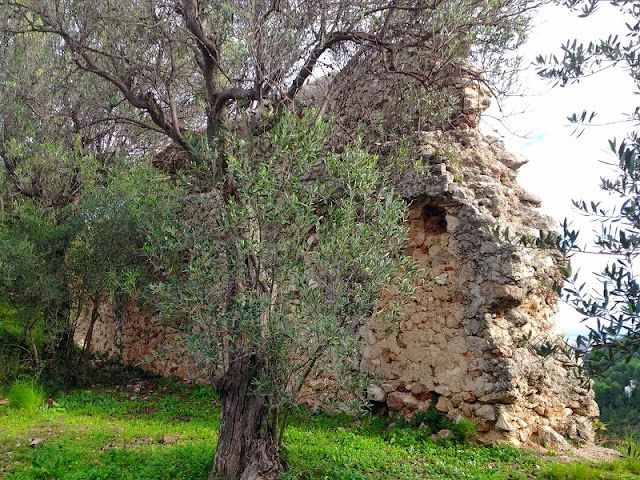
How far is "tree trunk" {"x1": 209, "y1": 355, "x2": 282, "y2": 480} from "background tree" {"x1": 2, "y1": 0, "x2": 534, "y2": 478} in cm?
2

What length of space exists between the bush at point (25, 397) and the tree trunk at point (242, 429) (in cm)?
566

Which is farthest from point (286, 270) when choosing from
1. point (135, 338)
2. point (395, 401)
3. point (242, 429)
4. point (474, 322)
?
point (135, 338)

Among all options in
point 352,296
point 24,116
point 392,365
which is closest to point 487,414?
point 392,365

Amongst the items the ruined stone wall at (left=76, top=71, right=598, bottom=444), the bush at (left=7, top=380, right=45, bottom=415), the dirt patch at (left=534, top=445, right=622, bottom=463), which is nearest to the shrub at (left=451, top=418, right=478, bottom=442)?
the ruined stone wall at (left=76, top=71, right=598, bottom=444)

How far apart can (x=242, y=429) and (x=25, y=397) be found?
20.6ft

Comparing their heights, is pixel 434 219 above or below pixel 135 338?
above

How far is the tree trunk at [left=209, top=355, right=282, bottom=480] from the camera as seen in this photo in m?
5.89

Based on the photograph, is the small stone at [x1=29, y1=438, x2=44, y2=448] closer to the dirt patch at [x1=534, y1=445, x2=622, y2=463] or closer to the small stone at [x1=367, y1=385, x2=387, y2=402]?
the small stone at [x1=367, y1=385, x2=387, y2=402]

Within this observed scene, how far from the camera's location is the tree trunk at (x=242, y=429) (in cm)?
589

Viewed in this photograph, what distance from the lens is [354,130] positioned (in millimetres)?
8055

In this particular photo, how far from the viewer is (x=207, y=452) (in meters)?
6.95

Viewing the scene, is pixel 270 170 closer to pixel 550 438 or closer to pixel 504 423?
pixel 504 423

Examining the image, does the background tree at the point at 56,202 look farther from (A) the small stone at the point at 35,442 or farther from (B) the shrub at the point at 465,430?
(B) the shrub at the point at 465,430

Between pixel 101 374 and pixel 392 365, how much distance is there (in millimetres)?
7569
